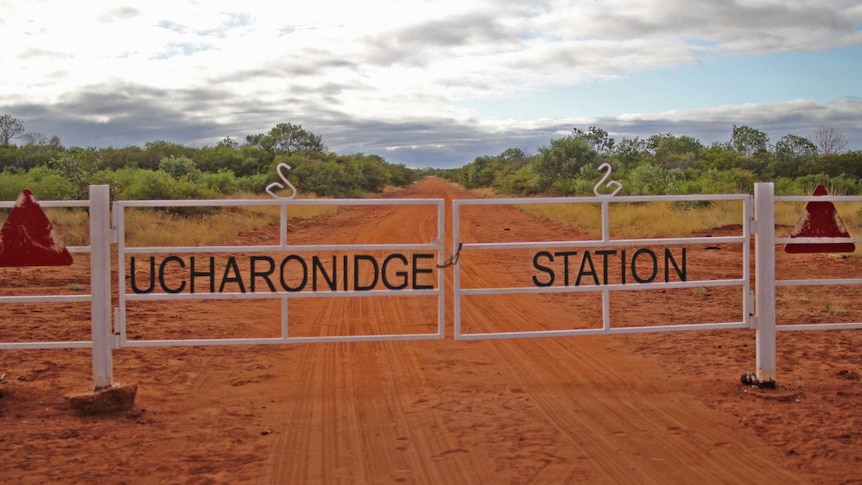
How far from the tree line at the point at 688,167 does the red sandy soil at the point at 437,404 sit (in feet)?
76.4

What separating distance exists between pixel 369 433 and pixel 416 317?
16.8 ft

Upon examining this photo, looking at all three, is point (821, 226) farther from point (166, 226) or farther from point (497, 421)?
point (166, 226)

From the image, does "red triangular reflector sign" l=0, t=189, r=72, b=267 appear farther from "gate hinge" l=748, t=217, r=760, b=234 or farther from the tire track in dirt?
"gate hinge" l=748, t=217, r=760, b=234

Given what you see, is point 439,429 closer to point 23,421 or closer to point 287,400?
point 287,400

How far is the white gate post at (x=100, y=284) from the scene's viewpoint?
6.73 meters

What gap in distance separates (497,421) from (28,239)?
4.13 meters

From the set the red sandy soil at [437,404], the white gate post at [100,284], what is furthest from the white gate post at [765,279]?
the white gate post at [100,284]

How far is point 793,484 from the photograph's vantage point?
5031 mm

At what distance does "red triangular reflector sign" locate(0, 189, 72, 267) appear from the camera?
6.74 meters

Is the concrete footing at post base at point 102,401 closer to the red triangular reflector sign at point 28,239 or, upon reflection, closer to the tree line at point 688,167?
the red triangular reflector sign at point 28,239

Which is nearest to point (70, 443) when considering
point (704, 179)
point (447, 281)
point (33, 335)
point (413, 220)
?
point (33, 335)

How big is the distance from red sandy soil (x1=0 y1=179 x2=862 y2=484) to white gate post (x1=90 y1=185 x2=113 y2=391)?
0.42 m

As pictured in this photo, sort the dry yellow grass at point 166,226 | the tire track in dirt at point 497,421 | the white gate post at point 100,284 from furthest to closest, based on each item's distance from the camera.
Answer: the dry yellow grass at point 166,226, the white gate post at point 100,284, the tire track in dirt at point 497,421

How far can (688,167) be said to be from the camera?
5000cm
